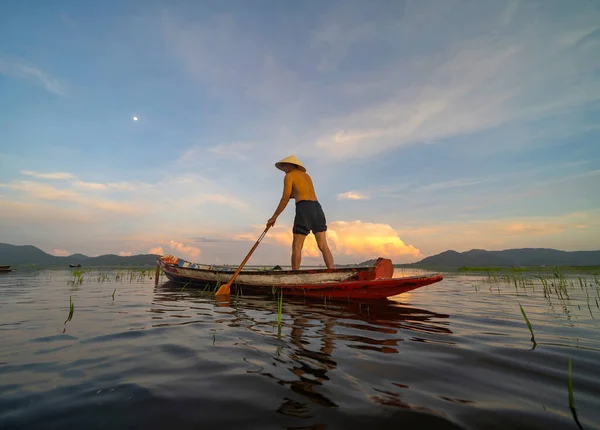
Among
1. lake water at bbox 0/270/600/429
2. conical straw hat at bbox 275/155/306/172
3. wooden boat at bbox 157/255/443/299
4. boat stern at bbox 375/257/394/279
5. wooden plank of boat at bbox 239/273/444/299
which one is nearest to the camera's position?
lake water at bbox 0/270/600/429

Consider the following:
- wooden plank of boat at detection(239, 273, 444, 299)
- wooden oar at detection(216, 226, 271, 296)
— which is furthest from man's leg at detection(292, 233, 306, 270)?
wooden oar at detection(216, 226, 271, 296)

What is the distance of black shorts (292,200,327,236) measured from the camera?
730 cm

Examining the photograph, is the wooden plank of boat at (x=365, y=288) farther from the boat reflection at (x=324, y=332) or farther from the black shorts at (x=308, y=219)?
the black shorts at (x=308, y=219)

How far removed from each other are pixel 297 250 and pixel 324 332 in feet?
13.0

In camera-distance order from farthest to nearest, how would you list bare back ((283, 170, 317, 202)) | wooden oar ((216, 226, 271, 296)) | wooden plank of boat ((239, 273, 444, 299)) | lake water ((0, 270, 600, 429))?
bare back ((283, 170, 317, 202)), wooden oar ((216, 226, 271, 296)), wooden plank of boat ((239, 273, 444, 299)), lake water ((0, 270, 600, 429))

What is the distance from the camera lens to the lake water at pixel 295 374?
4.85 feet

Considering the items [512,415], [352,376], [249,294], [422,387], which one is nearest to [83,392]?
[352,376]

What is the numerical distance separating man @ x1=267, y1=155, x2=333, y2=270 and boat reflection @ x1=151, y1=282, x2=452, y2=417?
5.60 feet

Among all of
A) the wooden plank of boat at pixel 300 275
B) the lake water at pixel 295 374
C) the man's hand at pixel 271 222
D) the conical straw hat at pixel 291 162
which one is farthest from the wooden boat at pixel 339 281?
the conical straw hat at pixel 291 162

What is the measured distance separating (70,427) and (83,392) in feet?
1.46

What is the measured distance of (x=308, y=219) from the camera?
→ 734 cm

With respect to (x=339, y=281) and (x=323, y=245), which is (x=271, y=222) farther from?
(x=339, y=281)

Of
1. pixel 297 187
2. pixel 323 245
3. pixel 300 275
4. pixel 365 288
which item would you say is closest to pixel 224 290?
pixel 300 275

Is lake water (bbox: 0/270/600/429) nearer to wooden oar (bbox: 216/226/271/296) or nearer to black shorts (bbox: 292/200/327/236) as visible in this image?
wooden oar (bbox: 216/226/271/296)
